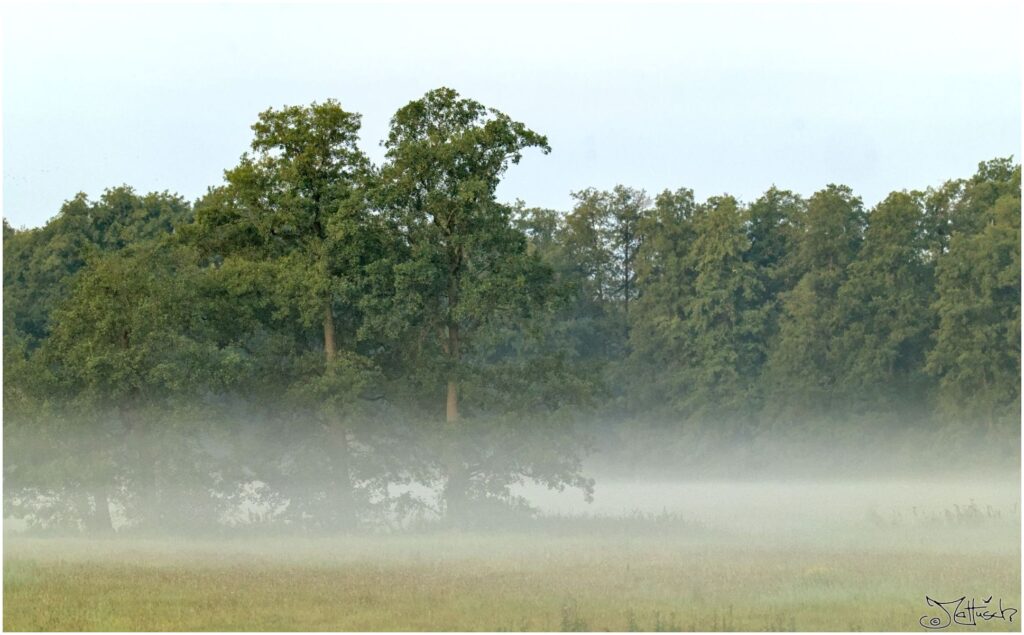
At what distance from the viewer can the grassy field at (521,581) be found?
2619 cm

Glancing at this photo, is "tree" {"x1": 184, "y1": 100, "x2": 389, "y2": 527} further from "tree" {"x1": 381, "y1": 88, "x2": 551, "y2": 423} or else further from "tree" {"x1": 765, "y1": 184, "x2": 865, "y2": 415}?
"tree" {"x1": 765, "y1": 184, "x2": 865, "y2": 415}

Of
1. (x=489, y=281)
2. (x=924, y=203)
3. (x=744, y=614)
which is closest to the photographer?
(x=744, y=614)

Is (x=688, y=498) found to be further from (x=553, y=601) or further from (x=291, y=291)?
(x=553, y=601)

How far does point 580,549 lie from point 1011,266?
39.0m

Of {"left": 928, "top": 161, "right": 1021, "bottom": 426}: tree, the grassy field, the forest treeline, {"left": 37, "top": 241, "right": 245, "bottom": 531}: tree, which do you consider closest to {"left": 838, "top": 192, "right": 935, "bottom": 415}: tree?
{"left": 928, "top": 161, "right": 1021, "bottom": 426}: tree

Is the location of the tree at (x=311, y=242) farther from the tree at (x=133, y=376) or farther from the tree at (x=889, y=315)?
the tree at (x=889, y=315)

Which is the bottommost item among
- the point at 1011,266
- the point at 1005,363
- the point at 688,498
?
the point at 688,498

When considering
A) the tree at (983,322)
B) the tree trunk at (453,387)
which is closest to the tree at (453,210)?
the tree trunk at (453,387)

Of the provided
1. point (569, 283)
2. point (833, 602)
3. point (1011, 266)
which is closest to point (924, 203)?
point (1011, 266)

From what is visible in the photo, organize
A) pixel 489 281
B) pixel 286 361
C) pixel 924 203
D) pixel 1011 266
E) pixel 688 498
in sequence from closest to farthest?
pixel 489 281 → pixel 286 361 → pixel 688 498 → pixel 1011 266 → pixel 924 203

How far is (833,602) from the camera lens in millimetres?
27656

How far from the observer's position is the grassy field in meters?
26.2

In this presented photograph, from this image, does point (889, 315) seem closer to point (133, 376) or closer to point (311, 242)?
point (311, 242)

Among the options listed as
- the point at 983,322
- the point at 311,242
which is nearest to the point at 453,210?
the point at 311,242
